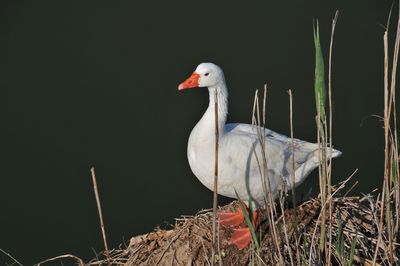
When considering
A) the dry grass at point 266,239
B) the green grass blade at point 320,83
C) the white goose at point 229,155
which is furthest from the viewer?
the white goose at point 229,155

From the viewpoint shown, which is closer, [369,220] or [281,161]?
[369,220]

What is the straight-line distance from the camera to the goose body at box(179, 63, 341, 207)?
12.5ft

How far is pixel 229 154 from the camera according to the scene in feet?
12.4

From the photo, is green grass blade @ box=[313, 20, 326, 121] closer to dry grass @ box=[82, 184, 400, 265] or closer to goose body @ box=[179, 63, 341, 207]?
dry grass @ box=[82, 184, 400, 265]

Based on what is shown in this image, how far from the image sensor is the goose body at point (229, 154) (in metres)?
3.80

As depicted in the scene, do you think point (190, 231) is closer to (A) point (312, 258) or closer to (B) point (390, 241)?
(A) point (312, 258)

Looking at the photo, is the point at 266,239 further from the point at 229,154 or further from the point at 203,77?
the point at 203,77

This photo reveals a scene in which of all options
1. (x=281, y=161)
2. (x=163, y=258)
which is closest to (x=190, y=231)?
(x=163, y=258)

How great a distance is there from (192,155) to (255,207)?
494 mm

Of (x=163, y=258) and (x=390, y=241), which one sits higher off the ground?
(x=390, y=241)

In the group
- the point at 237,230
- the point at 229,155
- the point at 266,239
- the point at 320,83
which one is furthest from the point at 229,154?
the point at 320,83

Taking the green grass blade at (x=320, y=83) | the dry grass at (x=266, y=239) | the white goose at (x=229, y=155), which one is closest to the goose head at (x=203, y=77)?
the white goose at (x=229, y=155)

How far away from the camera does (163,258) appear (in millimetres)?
3686

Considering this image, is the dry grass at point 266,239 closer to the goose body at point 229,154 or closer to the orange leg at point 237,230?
the orange leg at point 237,230
